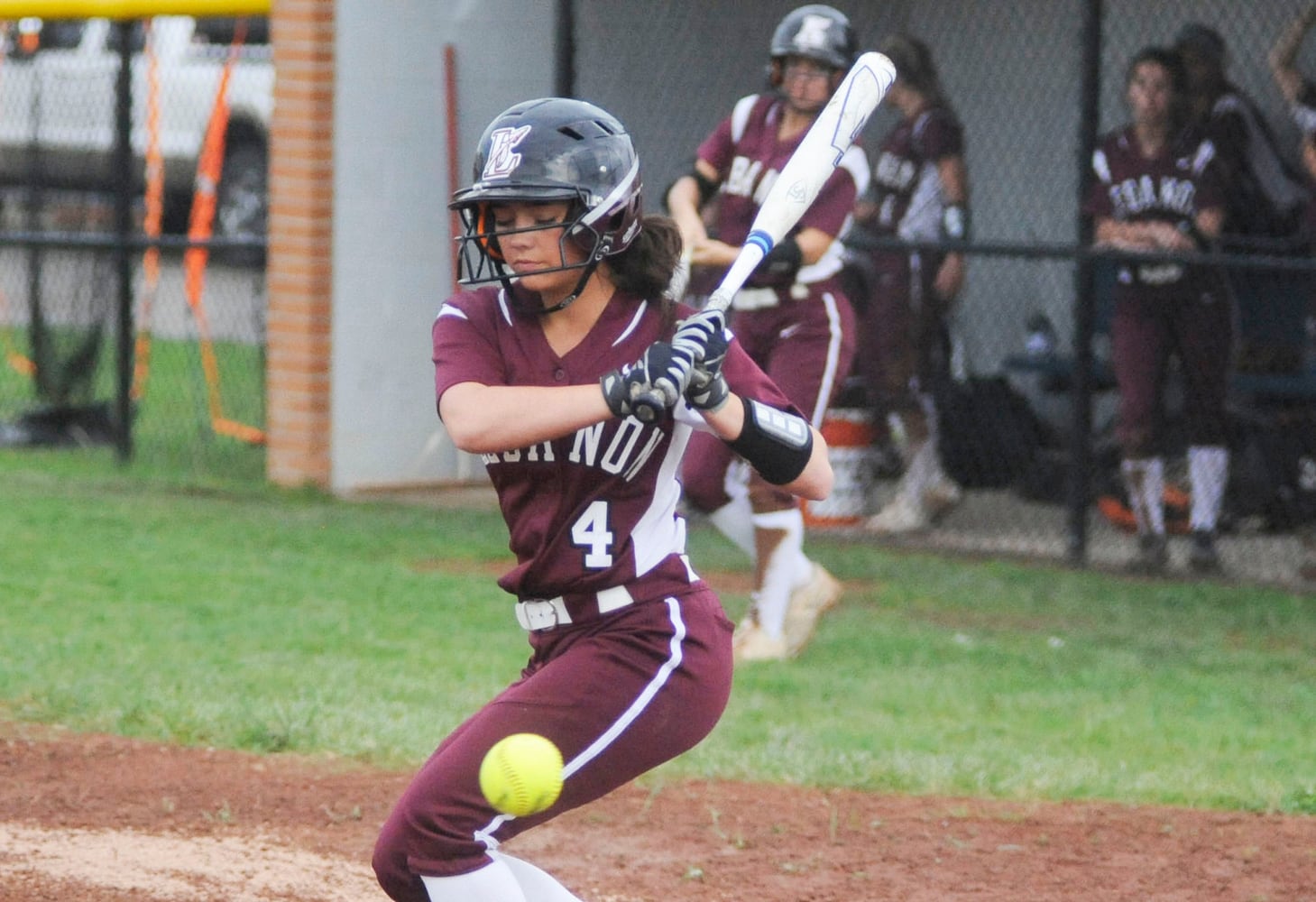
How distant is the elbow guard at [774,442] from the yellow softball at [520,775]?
603 millimetres

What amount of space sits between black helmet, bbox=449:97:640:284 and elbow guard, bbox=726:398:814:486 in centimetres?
40

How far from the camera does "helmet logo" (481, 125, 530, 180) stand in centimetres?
319

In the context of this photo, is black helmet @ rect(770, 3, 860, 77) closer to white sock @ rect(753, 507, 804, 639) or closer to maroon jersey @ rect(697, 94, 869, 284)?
maroon jersey @ rect(697, 94, 869, 284)

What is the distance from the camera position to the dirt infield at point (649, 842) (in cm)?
429

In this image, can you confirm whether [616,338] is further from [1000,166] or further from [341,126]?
[1000,166]

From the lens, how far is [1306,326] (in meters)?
9.09

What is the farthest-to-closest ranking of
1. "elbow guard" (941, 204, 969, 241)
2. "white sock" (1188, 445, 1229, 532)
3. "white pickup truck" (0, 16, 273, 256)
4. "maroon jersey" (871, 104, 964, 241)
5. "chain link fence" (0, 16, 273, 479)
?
"white pickup truck" (0, 16, 273, 256) → "chain link fence" (0, 16, 273, 479) → "maroon jersey" (871, 104, 964, 241) → "elbow guard" (941, 204, 969, 241) → "white sock" (1188, 445, 1229, 532)

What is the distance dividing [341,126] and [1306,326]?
4.91m

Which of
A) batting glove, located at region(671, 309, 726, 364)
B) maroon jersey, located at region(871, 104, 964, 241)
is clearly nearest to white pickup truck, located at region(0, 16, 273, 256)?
maroon jersey, located at region(871, 104, 964, 241)

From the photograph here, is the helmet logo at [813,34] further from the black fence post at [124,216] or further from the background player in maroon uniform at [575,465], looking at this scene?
the black fence post at [124,216]

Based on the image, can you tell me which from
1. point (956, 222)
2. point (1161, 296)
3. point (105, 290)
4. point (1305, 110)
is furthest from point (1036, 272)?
point (105, 290)

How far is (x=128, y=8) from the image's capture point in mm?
10000

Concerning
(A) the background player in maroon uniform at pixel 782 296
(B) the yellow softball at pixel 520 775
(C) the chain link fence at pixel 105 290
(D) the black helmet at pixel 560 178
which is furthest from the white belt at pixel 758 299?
(C) the chain link fence at pixel 105 290

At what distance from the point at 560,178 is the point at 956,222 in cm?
604
